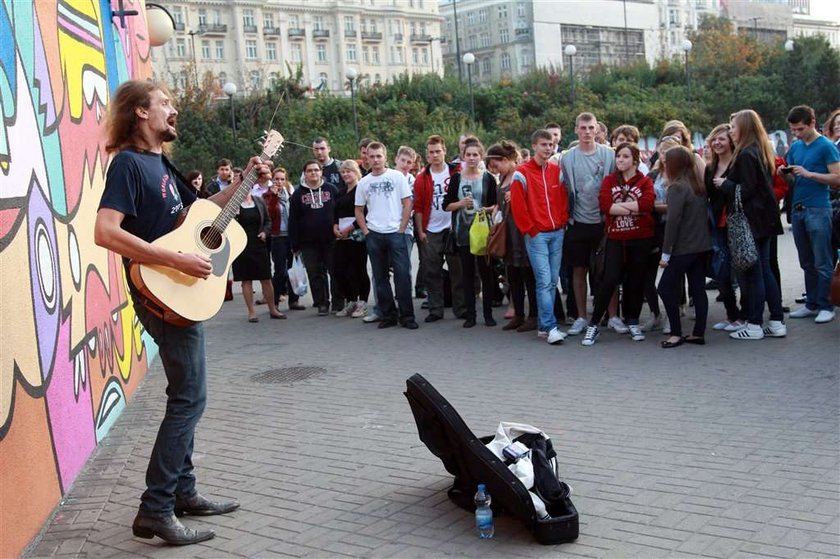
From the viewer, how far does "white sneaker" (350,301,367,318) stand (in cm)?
1238

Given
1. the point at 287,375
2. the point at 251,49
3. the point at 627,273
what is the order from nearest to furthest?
the point at 287,375, the point at 627,273, the point at 251,49

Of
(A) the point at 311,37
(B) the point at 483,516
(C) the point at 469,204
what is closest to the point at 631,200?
(C) the point at 469,204

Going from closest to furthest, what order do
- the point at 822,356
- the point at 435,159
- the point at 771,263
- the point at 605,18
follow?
1. the point at 822,356
2. the point at 771,263
3. the point at 435,159
4. the point at 605,18

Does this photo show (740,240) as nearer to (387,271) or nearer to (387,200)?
(387,200)

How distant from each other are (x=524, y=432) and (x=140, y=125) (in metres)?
2.64

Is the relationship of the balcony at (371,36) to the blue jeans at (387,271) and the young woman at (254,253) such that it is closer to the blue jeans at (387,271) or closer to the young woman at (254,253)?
the young woman at (254,253)

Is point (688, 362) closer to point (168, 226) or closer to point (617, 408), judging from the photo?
point (617, 408)

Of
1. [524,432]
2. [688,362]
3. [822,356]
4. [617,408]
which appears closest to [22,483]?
[524,432]

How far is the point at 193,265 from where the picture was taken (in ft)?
14.8

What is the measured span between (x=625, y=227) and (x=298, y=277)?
5594 millimetres

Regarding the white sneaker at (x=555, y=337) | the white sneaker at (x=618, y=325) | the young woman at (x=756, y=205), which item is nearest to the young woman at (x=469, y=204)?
the white sneaker at (x=555, y=337)

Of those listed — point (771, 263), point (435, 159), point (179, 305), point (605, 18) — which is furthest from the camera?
point (605, 18)

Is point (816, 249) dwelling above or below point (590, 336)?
above

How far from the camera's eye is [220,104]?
154 feet
